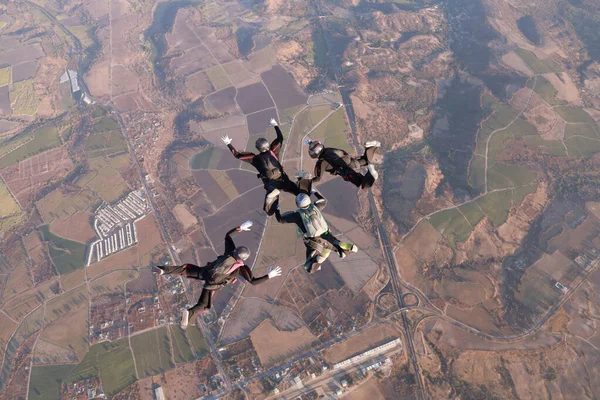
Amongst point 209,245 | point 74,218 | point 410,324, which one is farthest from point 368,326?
point 74,218

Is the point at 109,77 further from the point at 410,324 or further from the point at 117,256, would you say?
the point at 410,324

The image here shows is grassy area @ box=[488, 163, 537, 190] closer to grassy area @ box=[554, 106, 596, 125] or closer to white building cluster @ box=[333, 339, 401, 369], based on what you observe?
grassy area @ box=[554, 106, 596, 125]

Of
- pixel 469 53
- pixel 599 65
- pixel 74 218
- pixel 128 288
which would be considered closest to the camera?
pixel 128 288

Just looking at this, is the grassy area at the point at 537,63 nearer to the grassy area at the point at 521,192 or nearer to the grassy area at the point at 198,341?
the grassy area at the point at 521,192

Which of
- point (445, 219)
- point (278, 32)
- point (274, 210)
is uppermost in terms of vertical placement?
point (274, 210)

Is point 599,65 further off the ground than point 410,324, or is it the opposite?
point 599,65

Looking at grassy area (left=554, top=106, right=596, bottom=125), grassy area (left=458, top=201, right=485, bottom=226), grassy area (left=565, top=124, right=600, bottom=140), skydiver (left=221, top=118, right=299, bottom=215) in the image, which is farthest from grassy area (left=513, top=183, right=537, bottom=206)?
skydiver (left=221, top=118, right=299, bottom=215)

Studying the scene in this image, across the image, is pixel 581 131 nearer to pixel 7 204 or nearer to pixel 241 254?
pixel 241 254
